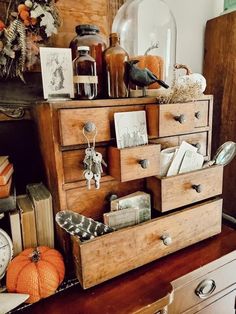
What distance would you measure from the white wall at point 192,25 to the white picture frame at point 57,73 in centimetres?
93

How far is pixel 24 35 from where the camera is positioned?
0.84 m

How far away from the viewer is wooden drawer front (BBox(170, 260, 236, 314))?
0.76 m

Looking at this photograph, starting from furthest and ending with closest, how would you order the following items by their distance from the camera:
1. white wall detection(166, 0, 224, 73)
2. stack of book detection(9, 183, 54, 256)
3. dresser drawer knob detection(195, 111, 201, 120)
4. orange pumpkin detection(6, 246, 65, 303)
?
white wall detection(166, 0, 224, 73), dresser drawer knob detection(195, 111, 201, 120), stack of book detection(9, 183, 54, 256), orange pumpkin detection(6, 246, 65, 303)

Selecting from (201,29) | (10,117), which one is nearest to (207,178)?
(10,117)

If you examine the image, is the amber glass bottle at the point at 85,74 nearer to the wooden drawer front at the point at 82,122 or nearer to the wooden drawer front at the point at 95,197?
the wooden drawer front at the point at 82,122

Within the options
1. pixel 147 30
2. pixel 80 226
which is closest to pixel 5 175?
pixel 80 226

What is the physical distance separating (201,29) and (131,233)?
1406 millimetres

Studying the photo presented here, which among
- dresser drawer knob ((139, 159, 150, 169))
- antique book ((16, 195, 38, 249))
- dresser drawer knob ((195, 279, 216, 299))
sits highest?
dresser drawer knob ((139, 159, 150, 169))

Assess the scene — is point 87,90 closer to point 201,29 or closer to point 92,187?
point 92,187

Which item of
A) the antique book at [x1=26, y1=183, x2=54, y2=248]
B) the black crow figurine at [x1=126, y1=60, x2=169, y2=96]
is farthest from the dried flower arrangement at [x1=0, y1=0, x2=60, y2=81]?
the antique book at [x1=26, y1=183, x2=54, y2=248]

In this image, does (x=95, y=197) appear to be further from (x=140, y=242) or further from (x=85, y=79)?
(x=85, y=79)

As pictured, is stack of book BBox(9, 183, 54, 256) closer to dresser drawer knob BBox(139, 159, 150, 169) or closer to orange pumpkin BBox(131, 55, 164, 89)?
dresser drawer knob BBox(139, 159, 150, 169)

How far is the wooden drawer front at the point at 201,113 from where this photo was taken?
906 millimetres

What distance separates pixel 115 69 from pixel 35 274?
67 cm
